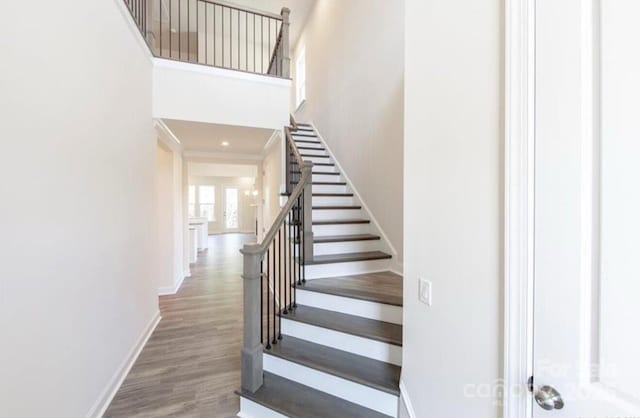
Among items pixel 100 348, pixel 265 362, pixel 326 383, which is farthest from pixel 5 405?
pixel 326 383

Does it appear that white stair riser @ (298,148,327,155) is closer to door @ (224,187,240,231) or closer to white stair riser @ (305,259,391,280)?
white stair riser @ (305,259,391,280)

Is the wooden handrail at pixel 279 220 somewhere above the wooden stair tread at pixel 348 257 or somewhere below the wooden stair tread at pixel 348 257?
above

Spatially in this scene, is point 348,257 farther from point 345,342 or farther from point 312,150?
point 312,150

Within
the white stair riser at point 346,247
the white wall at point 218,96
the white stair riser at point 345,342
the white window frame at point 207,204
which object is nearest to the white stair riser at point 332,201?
the white stair riser at point 346,247

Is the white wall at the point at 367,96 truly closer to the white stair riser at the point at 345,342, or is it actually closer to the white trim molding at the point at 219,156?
the white stair riser at the point at 345,342

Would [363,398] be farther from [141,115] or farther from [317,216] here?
[141,115]

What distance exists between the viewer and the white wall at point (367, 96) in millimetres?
3125

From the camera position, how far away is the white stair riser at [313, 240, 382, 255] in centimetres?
326

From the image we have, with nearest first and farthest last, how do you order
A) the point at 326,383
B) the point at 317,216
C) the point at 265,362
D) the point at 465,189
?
1. the point at 465,189
2. the point at 326,383
3. the point at 265,362
4. the point at 317,216

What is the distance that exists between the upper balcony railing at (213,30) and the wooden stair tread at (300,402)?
3345 mm
